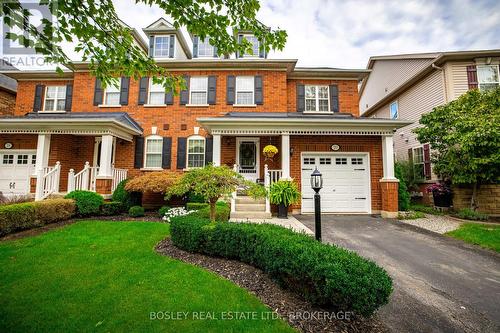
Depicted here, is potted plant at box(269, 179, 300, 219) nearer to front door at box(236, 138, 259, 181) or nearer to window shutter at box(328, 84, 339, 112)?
front door at box(236, 138, 259, 181)

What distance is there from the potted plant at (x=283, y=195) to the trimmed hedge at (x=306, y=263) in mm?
4070

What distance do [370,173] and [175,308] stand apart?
30.4 ft

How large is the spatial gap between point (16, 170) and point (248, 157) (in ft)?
36.2

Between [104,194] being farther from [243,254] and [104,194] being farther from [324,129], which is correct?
[324,129]

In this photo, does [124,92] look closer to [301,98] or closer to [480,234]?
[301,98]

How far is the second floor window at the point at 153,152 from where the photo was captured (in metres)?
11.0

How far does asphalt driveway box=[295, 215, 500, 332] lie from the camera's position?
265 centimetres

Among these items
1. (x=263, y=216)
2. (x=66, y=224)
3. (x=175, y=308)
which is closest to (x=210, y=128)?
(x=263, y=216)

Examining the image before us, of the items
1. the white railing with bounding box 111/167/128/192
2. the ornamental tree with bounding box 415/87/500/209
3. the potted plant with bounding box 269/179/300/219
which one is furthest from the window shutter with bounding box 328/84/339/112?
the white railing with bounding box 111/167/128/192

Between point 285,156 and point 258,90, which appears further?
point 258,90

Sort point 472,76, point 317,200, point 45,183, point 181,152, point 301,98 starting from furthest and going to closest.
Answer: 1. point 301,98
2. point 181,152
3. point 472,76
4. point 45,183
5. point 317,200

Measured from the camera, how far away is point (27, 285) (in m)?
3.17

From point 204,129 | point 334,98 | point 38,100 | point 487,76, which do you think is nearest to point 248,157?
point 204,129

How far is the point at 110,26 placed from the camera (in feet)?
12.7
